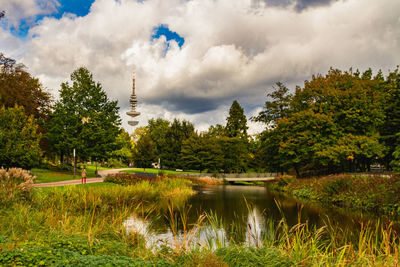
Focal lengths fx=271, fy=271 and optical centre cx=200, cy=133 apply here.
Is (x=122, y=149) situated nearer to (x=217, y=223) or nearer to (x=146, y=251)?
(x=146, y=251)

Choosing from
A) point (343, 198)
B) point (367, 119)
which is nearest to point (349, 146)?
point (367, 119)

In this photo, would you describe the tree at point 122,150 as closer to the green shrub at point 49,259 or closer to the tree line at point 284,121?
the tree line at point 284,121

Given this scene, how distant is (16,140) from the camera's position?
21641 millimetres

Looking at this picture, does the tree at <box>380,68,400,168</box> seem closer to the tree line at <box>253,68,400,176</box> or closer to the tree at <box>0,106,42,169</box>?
the tree line at <box>253,68,400,176</box>

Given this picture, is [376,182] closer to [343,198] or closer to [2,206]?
[343,198]

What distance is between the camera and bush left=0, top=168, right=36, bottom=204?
9367 millimetres

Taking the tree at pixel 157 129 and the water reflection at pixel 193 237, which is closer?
the water reflection at pixel 193 237

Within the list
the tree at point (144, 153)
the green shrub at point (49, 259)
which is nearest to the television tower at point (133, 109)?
the tree at point (144, 153)

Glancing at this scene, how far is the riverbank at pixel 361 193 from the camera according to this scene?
13.7 m

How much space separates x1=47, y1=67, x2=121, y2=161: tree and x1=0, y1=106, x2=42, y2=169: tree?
658 centimetres

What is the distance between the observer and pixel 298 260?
15.3 ft

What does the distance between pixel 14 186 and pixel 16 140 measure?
1382cm

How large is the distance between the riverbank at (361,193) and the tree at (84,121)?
21.4m

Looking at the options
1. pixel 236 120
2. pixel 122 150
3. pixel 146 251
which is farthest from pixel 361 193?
pixel 122 150
